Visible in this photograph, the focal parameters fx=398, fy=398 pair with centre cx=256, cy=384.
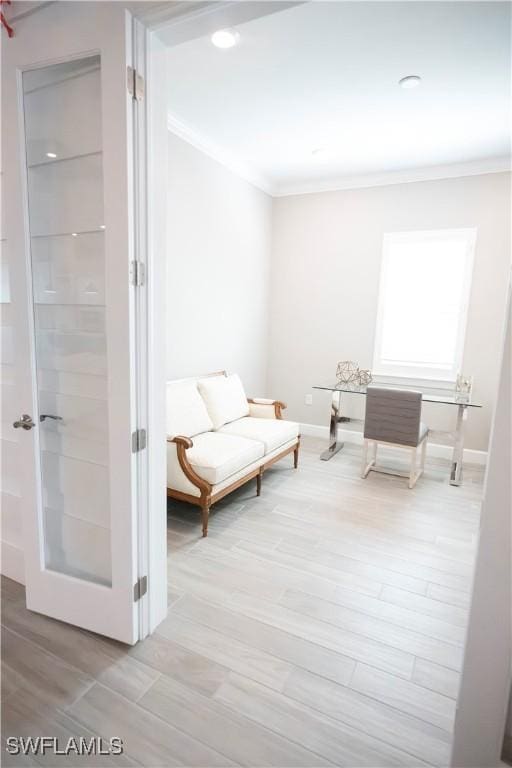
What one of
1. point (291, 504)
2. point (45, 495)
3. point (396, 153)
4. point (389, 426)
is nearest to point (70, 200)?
point (45, 495)

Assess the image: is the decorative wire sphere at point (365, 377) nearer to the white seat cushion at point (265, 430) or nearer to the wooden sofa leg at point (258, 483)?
the white seat cushion at point (265, 430)

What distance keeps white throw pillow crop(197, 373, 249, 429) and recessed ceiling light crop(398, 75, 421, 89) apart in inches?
102

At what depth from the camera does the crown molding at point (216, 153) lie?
10.7 feet

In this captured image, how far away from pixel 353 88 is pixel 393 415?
245 cm

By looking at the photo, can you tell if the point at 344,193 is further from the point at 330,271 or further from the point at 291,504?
the point at 291,504

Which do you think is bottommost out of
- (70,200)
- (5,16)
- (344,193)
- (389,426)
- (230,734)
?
(230,734)

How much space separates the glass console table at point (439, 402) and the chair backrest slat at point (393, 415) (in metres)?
0.36

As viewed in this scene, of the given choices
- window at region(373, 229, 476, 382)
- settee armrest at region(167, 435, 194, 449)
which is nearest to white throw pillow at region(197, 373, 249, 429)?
settee armrest at region(167, 435, 194, 449)

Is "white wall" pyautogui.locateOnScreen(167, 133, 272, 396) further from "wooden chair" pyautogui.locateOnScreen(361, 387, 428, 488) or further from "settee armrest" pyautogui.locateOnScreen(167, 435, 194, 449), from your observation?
"wooden chair" pyautogui.locateOnScreen(361, 387, 428, 488)

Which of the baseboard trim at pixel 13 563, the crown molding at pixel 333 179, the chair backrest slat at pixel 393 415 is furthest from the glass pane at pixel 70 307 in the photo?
the chair backrest slat at pixel 393 415

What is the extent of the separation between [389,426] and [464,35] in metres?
2.63

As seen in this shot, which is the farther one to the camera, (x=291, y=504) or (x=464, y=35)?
(x=291, y=504)

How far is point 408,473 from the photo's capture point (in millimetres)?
3834

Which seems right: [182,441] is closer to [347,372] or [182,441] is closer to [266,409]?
[266,409]
